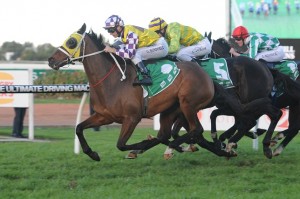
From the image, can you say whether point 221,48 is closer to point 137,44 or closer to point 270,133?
point 270,133

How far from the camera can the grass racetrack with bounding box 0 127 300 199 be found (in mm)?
5984

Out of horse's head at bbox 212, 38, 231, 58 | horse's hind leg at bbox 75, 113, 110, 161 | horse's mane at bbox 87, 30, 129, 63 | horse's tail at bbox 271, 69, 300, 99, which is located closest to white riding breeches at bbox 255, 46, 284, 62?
horse's tail at bbox 271, 69, 300, 99

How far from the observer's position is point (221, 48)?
9.15 m

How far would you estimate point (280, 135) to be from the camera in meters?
8.79

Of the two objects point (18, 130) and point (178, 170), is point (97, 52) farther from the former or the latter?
point (18, 130)

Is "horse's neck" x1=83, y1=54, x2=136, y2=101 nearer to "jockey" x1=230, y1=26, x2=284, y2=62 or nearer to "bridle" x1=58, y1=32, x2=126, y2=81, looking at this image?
"bridle" x1=58, y1=32, x2=126, y2=81

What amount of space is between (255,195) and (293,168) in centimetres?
163

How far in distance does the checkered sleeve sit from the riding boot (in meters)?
0.16

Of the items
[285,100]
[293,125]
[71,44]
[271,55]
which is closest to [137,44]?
[71,44]

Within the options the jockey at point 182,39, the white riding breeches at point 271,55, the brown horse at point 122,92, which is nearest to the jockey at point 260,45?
the white riding breeches at point 271,55

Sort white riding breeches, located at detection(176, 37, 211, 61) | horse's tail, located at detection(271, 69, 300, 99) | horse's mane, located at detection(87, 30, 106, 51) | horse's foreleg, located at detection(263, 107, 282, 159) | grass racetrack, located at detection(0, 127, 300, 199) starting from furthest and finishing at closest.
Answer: horse's tail, located at detection(271, 69, 300, 99)
white riding breeches, located at detection(176, 37, 211, 61)
horse's foreleg, located at detection(263, 107, 282, 159)
horse's mane, located at detection(87, 30, 106, 51)
grass racetrack, located at detection(0, 127, 300, 199)

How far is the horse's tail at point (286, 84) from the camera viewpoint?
8.53m

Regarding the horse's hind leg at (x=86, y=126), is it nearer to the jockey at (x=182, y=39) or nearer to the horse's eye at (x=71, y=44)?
the horse's eye at (x=71, y=44)

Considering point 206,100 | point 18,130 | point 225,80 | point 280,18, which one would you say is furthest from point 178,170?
point 280,18
